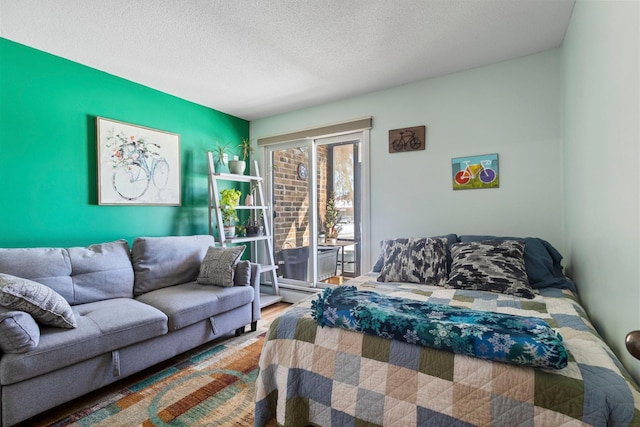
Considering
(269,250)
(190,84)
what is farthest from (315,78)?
(269,250)

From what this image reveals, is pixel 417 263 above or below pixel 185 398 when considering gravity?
above

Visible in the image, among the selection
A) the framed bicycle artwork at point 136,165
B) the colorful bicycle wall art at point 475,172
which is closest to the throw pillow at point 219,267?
the framed bicycle artwork at point 136,165

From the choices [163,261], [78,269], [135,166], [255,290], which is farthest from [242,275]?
[135,166]

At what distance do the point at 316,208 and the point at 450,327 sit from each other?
2.82m

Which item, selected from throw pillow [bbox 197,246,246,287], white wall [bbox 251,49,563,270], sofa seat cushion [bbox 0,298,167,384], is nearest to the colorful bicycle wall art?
white wall [bbox 251,49,563,270]

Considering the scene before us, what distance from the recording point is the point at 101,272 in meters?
2.38

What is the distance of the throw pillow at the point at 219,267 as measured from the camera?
9.02ft

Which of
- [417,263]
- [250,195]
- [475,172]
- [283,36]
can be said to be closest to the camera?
[283,36]

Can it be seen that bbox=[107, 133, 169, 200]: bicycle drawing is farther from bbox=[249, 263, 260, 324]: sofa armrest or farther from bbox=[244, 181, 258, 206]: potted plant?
bbox=[249, 263, 260, 324]: sofa armrest

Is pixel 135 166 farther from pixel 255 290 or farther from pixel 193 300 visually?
pixel 255 290

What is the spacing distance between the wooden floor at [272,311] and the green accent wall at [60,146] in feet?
4.48

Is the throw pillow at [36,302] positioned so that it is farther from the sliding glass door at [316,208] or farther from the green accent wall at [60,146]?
the sliding glass door at [316,208]

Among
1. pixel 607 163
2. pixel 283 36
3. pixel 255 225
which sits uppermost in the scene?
pixel 283 36

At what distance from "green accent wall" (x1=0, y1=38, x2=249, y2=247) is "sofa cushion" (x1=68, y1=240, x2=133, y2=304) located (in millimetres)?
340
